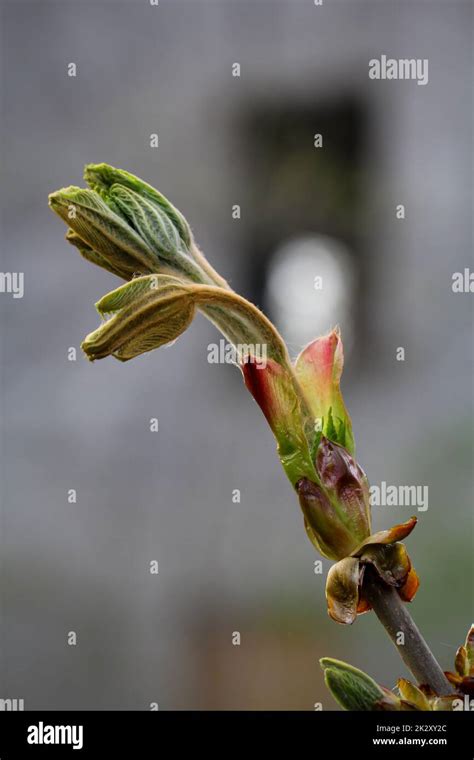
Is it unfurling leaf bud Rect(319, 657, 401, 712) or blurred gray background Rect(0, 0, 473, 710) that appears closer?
unfurling leaf bud Rect(319, 657, 401, 712)

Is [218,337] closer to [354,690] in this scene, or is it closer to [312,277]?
[312,277]

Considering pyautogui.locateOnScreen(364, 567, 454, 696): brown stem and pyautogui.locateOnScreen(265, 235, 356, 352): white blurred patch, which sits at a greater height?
pyautogui.locateOnScreen(265, 235, 356, 352): white blurred patch

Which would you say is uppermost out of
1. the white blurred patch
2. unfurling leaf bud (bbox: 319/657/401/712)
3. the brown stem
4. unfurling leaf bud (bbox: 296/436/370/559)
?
the white blurred patch

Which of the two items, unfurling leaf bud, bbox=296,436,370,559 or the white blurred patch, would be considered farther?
the white blurred patch

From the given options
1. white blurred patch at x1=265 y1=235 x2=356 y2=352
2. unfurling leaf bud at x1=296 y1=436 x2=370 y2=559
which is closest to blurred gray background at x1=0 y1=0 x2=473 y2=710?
white blurred patch at x1=265 y1=235 x2=356 y2=352

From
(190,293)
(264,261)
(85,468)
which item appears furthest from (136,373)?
(190,293)

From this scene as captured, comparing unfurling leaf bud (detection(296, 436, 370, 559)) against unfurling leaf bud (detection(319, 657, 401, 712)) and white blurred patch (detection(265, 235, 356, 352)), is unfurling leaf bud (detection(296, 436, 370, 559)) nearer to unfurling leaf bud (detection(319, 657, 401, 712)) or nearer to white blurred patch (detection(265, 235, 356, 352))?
unfurling leaf bud (detection(319, 657, 401, 712))

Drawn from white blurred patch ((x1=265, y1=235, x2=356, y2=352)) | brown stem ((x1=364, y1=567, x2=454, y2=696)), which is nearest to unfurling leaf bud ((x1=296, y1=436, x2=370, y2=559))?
brown stem ((x1=364, y1=567, x2=454, y2=696))
